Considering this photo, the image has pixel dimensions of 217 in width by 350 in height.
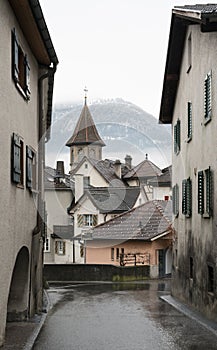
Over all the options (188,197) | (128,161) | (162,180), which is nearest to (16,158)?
(188,197)

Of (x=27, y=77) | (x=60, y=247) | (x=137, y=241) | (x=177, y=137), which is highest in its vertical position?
(x=27, y=77)

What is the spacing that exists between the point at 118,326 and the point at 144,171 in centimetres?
4724

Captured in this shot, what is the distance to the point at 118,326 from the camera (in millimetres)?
17453

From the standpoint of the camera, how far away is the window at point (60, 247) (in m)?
55.8

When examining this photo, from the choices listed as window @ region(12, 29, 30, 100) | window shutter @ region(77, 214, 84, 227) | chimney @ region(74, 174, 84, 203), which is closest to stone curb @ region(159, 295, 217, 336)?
window @ region(12, 29, 30, 100)

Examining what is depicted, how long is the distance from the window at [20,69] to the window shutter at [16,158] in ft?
4.04

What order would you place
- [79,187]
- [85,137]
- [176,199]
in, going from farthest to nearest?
[85,137] → [79,187] → [176,199]

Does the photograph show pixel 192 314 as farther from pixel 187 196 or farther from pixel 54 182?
pixel 54 182

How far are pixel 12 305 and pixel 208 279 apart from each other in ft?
17.1

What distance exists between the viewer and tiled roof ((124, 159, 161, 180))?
6194 cm

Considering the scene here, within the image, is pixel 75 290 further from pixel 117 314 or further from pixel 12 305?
pixel 12 305

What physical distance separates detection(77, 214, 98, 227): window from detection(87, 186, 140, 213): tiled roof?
1042mm

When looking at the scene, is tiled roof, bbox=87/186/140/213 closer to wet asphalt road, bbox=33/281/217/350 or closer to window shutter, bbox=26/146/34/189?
wet asphalt road, bbox=33/281/217/350

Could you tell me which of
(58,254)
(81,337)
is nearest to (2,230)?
(81,337)
